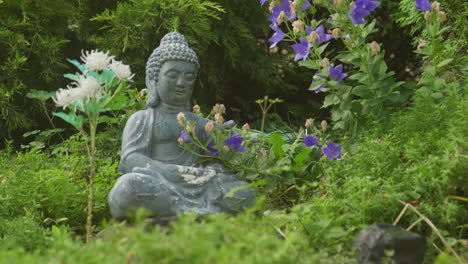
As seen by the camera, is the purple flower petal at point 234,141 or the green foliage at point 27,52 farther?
the green foliage at point 27,52

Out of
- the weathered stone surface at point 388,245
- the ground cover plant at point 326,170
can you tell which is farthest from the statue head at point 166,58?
the weathered stone surface at point 388,245

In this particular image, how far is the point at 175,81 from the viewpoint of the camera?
4.51m

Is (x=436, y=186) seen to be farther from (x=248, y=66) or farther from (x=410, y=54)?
(x=410, y=54)

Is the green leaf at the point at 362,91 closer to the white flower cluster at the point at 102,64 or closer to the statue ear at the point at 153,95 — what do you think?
the statue ear at the point at 153,95

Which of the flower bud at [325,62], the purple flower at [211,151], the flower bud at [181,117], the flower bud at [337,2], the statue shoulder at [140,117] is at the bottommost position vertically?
the purple flower at [211,151]

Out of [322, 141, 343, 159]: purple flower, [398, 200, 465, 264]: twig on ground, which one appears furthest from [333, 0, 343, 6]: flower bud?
[398, 200, 465, 264]: twig on ground

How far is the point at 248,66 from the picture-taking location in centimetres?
745

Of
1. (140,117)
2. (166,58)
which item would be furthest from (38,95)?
(166,58)

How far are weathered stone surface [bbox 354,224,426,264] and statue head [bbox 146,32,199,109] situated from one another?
6.03 feet

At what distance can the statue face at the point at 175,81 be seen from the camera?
4.50 meters

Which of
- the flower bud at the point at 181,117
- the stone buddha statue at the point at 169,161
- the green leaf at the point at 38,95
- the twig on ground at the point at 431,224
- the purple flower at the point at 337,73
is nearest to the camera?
the twig on ground at the point at 431,224

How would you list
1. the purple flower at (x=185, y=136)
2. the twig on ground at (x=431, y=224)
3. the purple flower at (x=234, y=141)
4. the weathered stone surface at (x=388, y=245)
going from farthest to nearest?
the purple flower at (x=234, y=141), the purple flower at (x=185, y=136), the twig on ground at (x=431, y=224), the weathered stone surface at (x=388, y=245)

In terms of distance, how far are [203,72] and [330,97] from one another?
2726 millimetres

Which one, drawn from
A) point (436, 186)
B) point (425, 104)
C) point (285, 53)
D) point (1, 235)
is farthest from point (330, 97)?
point (285, 53)
